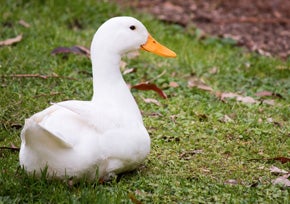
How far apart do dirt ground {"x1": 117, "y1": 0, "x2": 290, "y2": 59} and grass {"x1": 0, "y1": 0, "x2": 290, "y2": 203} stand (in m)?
0.40

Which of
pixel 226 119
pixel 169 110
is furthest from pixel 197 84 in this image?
pixel 226 119

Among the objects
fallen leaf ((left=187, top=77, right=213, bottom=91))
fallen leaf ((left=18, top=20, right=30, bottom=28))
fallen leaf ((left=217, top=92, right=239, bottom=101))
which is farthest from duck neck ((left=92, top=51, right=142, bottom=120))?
fallen leaf ((left=18, top=20, right=30, bottom=28))

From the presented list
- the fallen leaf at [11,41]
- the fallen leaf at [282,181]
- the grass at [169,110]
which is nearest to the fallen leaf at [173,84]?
the grass at [169,110]

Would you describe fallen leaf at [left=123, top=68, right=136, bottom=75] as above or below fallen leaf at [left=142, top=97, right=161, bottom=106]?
below

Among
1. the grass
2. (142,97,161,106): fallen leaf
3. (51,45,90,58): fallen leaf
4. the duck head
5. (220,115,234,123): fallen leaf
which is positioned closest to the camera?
the grass

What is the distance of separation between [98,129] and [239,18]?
5.15m

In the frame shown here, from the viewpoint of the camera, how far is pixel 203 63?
6.34 metres

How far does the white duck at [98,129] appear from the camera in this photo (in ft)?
11.0

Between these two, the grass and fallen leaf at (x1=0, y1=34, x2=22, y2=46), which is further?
fallen leaf at (x1=0, y1=34, x2=22, y2=46)

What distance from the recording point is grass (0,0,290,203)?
356 centimetres

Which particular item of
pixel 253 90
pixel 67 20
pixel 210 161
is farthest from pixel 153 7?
pixel 210 161

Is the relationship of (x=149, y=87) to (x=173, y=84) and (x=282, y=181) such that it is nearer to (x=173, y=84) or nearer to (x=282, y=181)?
(x=173, y=84)

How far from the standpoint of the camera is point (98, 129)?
3473mm

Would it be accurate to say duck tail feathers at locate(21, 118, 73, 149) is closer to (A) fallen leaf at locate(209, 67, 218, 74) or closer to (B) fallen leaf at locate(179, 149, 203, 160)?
(B) fallen leaf at locate(179, 149, 203, 160)
